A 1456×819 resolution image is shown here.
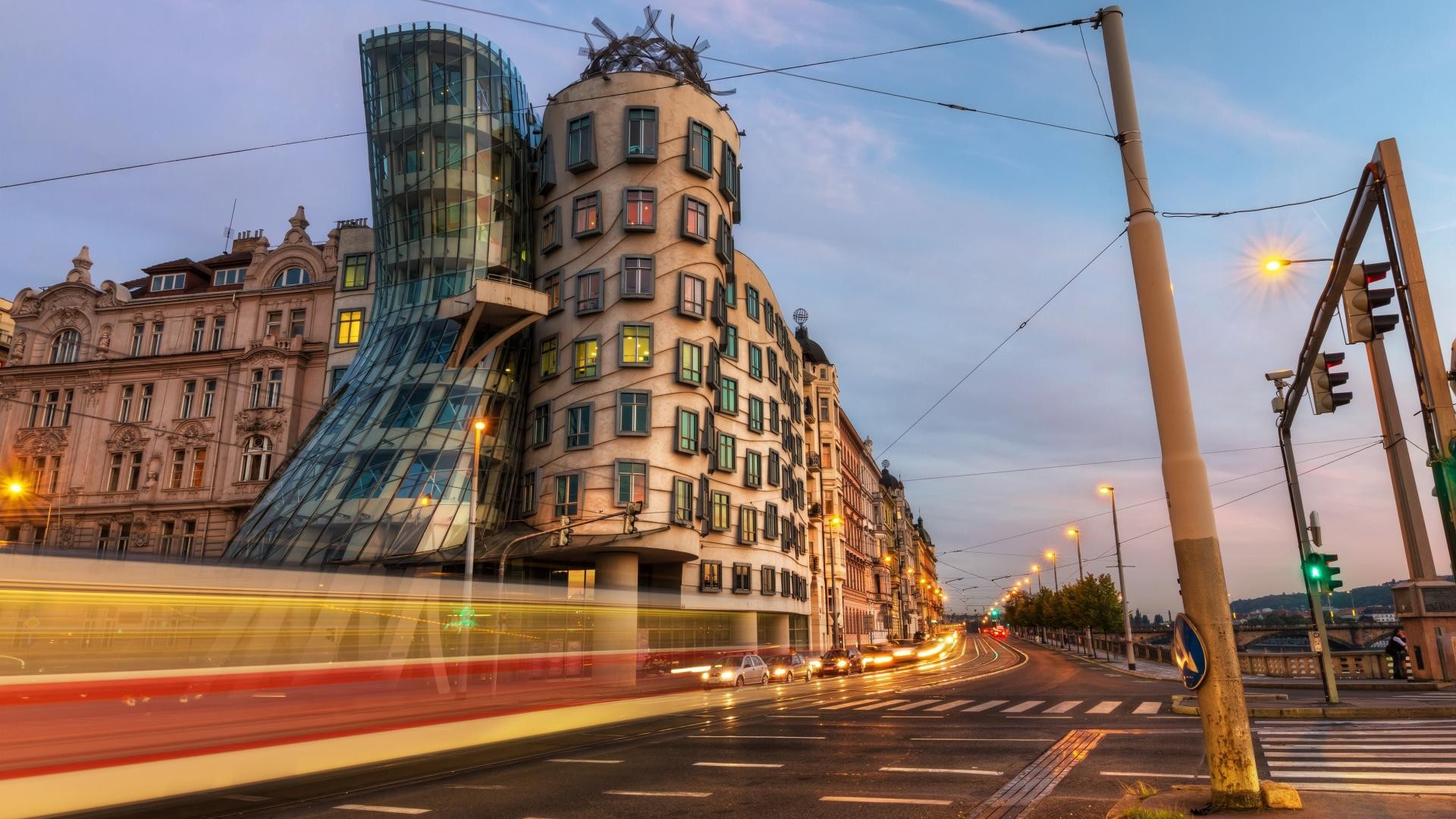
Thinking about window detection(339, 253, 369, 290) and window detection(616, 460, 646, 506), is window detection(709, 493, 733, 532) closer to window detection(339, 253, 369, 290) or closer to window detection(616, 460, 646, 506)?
window detection(616, 460, 646, 506)

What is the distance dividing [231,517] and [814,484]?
42939mm

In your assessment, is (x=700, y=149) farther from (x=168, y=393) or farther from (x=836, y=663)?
(x=168, y=393)

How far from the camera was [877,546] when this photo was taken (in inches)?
4050

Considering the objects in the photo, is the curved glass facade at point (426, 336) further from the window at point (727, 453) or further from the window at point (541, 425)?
the window at point (727, 453)

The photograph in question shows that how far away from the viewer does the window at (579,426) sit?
4184 cm

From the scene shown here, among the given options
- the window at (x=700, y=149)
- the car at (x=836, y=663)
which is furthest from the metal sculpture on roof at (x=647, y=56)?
Answer: the car at (x=836, y=663)

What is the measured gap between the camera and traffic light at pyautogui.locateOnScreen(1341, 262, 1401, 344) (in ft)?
30.1

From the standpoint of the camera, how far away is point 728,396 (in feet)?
164

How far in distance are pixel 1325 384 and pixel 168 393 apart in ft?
205

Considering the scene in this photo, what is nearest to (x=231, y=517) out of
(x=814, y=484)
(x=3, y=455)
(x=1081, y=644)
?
(x=3, y=455)

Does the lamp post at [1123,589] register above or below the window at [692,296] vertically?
below

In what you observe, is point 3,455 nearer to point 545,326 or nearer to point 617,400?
point 545,326

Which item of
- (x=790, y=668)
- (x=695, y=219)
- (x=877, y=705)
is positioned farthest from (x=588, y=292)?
(x=877, y=705)

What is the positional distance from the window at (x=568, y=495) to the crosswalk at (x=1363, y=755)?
3003 cm
